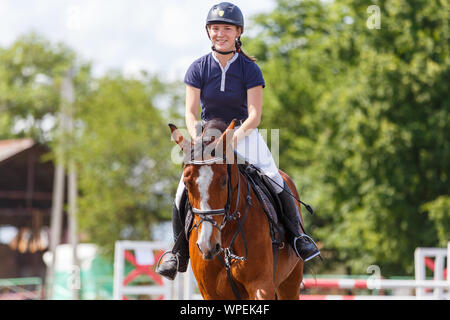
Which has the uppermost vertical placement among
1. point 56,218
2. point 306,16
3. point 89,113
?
point 306,16

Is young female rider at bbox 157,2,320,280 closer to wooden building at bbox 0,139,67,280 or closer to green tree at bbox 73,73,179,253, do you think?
green tree at bbox 73,73,179,253

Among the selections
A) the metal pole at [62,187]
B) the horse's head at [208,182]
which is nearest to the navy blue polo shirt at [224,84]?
the horse's head at [208,182]

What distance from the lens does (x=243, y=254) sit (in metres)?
5.73

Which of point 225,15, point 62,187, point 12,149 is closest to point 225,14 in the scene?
point 225,15

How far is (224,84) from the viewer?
611 centimetres

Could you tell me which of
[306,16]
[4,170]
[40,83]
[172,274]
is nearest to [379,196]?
[306,16]

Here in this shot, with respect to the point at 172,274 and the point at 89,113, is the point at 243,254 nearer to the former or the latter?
the point at 172,274

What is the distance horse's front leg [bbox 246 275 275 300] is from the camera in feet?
18.3

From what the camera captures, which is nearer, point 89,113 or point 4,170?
point 89,113

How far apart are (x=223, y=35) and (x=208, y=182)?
1705 mm

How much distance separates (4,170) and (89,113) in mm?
6954

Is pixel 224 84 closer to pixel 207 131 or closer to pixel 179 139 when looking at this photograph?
pixel 207 131

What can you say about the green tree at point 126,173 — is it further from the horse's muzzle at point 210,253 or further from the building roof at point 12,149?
the horse's muzzle at point 210,253

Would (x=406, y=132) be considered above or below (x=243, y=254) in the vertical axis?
above
